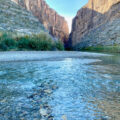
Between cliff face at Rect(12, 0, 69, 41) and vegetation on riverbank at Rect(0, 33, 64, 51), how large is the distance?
28.1 m

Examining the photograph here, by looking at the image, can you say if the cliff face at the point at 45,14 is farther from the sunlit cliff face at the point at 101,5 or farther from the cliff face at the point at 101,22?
the sunlit cliff face at the point at 101,5

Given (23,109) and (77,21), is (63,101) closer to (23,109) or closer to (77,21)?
(23,109)

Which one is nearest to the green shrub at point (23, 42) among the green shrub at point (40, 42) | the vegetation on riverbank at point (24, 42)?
the vegetation on riverbank at point (24, 42)

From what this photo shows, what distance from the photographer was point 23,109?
150 cm

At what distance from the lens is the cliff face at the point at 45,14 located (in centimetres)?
4450

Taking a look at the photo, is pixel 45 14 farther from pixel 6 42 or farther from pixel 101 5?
pixel 6 42

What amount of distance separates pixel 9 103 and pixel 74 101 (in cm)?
101

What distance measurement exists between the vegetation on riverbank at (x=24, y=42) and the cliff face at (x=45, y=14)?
2812cm

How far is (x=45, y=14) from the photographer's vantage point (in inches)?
2256

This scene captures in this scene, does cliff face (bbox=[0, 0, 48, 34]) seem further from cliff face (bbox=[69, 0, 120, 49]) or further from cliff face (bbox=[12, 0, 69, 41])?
cliff face (bbox=[69, 0, 120, 49])

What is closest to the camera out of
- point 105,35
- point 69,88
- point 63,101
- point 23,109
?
point 23,109

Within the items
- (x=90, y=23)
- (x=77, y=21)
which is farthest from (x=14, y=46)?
(x=77, y=21)

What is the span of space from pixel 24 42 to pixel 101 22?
2719 cm

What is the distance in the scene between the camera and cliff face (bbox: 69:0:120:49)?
24.1 m
